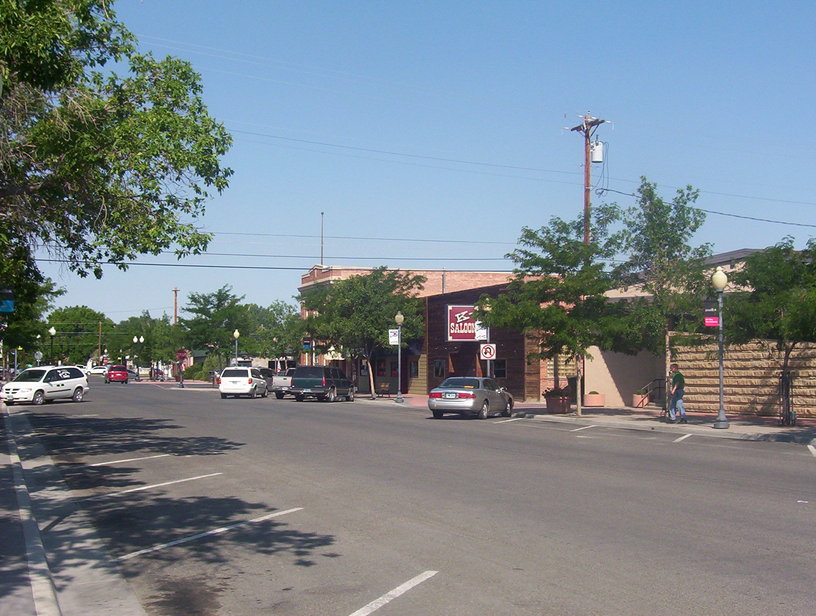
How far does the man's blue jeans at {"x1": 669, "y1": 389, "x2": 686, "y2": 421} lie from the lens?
2716cm

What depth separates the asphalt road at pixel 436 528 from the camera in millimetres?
6926

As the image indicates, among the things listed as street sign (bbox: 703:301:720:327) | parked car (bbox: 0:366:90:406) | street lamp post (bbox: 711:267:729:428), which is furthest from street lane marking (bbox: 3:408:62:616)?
parked car (bbox: 0:366:90:406)

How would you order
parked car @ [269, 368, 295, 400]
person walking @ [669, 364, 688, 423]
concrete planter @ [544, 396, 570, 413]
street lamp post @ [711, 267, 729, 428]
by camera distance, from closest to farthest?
street lamp post @ [711, 267, 729, 428] → person walking @ [669, 364, 688, 423] → concrete planter @ [544, 396, 570, 413] → parked car @ [269, 368, 295, 400]

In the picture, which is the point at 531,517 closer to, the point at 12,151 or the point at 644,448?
the point at 644,448

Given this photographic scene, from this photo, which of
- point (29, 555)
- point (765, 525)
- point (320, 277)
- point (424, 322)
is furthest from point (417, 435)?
point (320, 277)

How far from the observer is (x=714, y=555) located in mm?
8266

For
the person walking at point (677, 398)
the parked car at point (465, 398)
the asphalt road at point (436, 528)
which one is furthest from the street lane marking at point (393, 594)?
the parked car at point (465, 398)

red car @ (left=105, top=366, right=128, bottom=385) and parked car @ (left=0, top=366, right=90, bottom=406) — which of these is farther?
red car @ (left=105, top=366, right=128, bottom=385)

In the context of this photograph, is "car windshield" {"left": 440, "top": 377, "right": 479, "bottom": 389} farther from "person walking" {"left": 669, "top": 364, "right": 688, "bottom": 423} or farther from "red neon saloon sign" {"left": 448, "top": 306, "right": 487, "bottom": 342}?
"red neon saloon sign" {"left": 448, "top": 306, "right": 487, "bottom": 342}

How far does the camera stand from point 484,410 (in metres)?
30.6

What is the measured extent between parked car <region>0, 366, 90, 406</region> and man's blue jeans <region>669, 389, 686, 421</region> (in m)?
26.5

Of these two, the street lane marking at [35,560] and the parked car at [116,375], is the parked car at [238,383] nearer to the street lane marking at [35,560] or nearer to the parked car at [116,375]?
the street lane marking at [35,560]

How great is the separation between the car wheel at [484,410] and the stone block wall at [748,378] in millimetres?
6607

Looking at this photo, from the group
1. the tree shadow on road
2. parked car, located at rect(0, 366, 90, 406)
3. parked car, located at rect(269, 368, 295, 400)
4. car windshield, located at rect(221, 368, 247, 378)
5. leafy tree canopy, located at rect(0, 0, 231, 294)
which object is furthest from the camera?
parked car, located at rect(269, 368, 295, 400)
